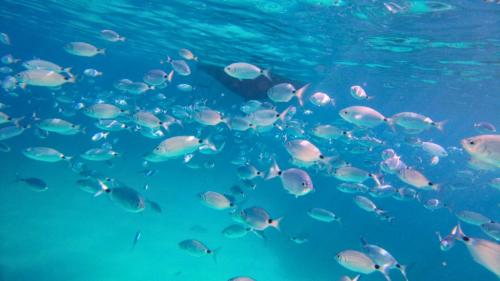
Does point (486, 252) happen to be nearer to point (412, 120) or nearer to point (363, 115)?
point (363, 115)

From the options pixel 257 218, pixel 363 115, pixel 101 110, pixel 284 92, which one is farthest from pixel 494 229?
pixel 101 110

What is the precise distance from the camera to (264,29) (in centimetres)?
1856

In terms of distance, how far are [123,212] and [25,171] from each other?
946 cm

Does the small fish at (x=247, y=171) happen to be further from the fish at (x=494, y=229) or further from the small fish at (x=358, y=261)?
the fish at (x=494, y=229)

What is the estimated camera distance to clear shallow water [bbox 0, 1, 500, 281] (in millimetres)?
15133

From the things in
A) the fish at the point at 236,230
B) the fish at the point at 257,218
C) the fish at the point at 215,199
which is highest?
the fish at the point at 215,199

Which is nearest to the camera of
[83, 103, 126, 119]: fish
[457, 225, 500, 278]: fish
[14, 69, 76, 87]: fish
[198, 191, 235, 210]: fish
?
[457, 225, 500, 278]: fish

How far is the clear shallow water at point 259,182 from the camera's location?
49.6ft

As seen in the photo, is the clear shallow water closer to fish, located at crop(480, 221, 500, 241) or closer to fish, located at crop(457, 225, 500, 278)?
fish, located at crop(480, 221, 500, 241)

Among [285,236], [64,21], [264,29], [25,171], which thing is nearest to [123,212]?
[25,171]

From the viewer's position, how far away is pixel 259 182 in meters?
29.7

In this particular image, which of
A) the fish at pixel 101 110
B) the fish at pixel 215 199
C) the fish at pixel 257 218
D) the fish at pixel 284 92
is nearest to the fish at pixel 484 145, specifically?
the fish at pixel 257 218

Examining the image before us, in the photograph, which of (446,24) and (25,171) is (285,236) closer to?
(446,24)

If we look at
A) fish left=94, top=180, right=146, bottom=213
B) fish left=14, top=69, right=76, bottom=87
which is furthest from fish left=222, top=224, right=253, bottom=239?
fish left=14, top=69, right=76, bottom=87
